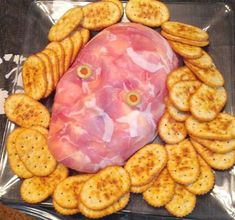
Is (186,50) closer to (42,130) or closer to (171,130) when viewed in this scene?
(171,130)

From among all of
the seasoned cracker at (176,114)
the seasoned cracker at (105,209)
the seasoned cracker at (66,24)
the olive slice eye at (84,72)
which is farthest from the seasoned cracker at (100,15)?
the seasoned cracker at (105,209)

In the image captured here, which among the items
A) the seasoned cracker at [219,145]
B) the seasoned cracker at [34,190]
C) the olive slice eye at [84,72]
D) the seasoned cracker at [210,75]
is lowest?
the seasoned cracker at [34,190]

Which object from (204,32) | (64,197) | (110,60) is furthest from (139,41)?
(64,197)

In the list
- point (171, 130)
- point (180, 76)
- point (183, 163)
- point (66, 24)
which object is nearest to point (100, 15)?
point (66, 24)

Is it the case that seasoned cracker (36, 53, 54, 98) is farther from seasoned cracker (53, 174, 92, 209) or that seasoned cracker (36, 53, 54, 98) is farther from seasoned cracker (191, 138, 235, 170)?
seasoned cracker (191, 138, 235, 170)

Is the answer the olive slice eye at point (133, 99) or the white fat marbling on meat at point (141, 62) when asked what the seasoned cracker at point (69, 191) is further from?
the white fat marbling on meat at point (141, 62)

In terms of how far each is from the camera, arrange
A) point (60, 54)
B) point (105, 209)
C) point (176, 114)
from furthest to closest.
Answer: point (60, 54)
point (176, 114)
point (105, 209)
